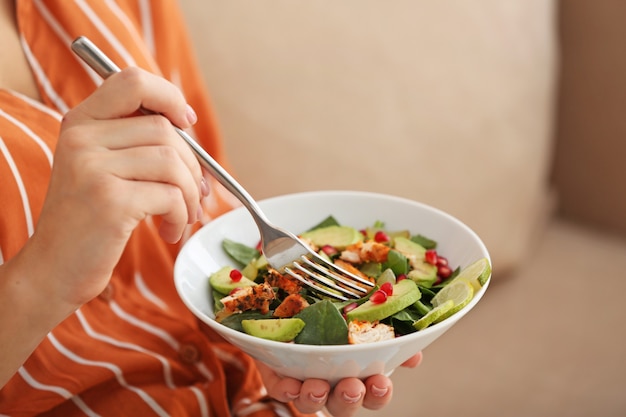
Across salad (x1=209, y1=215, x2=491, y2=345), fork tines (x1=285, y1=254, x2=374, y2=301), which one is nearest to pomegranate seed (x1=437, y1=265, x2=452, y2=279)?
salad (x1=209, y1=215, x2=491, y2=345)

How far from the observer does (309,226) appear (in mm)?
949

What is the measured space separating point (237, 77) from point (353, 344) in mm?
662

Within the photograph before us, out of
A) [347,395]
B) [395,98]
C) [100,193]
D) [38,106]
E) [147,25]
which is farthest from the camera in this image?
[395,98]

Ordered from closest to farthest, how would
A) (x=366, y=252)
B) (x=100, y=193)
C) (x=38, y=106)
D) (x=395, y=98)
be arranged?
(x=100, y=193)
(x=366, y=252)
(x=38, y=106)
(x=395, y=98)

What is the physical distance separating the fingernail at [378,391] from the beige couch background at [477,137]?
463mm

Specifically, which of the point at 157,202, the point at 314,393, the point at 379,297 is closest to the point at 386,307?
the point at 379,297

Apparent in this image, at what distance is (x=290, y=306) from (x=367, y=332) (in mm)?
87

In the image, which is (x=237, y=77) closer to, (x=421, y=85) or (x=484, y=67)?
→ (x=421, y=85)

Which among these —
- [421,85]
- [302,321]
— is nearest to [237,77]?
[421,85]

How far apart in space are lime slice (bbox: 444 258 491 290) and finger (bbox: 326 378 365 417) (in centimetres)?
16

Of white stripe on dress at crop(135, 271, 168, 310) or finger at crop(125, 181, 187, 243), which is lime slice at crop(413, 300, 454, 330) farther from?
white stripe on dress at crop(135, 271, 168, 310)

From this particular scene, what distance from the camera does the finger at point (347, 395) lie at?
0.71 metres

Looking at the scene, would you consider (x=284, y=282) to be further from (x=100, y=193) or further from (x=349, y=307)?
(x=100, y=193)

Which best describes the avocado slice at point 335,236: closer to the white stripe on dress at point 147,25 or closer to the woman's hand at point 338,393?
the woman's hand at point 338,393
